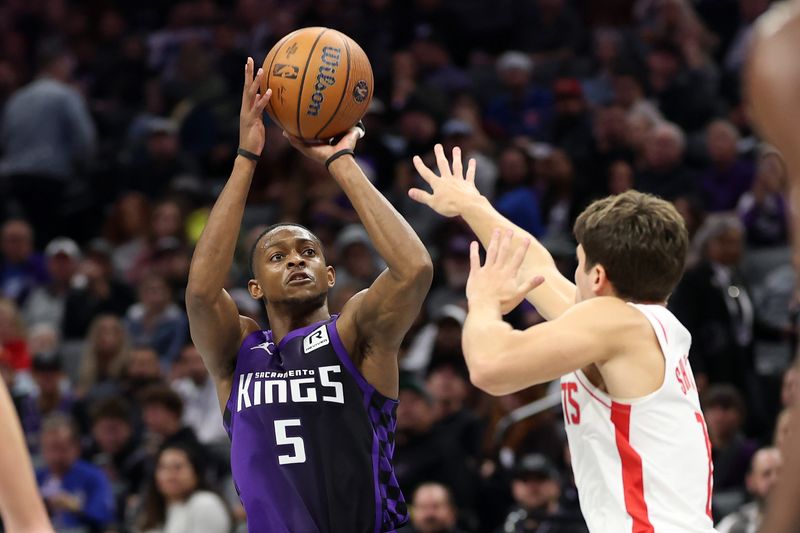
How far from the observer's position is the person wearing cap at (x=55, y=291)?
11.9m

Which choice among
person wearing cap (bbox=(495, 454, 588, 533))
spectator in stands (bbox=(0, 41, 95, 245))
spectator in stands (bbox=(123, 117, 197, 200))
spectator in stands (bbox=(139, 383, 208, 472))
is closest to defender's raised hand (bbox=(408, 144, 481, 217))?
person wearing cap (bbox=(495, 454, 588, 533))

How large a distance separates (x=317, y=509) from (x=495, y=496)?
397 centimetres

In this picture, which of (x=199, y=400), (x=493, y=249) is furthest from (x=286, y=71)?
(x=199, y=400)

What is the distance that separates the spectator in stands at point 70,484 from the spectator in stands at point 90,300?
244 cm

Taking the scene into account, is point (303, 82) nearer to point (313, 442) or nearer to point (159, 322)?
point (313, 442)

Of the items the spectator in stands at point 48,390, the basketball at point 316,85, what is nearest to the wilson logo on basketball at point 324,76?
the basketball at point 316,85

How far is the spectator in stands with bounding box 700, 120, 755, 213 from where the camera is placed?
429 inches

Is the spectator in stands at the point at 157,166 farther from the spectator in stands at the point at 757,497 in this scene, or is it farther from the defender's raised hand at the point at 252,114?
the defender's raised hand at the point at 252,114

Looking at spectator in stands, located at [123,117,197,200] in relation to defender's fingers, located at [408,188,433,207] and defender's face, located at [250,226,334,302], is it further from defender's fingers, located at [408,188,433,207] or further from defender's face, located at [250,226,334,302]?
defender's fingers, located at [408,188,433,207]

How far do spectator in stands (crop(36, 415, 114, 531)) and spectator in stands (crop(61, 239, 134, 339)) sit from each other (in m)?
2.44

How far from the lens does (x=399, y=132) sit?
12.7 meters

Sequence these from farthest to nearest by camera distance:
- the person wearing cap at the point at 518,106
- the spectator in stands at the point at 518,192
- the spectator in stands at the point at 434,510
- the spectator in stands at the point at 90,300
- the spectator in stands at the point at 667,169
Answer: the person wearing cap at the point at 518,106 < the spectator in stands at the point at 90,300 < the spectator in stands at the point at 518,192 < the spectator in stands at the point at 667,169 < the spectator in stands at the point at 434,510

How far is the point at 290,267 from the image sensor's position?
485cm

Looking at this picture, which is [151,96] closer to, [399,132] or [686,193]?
[399,132]
